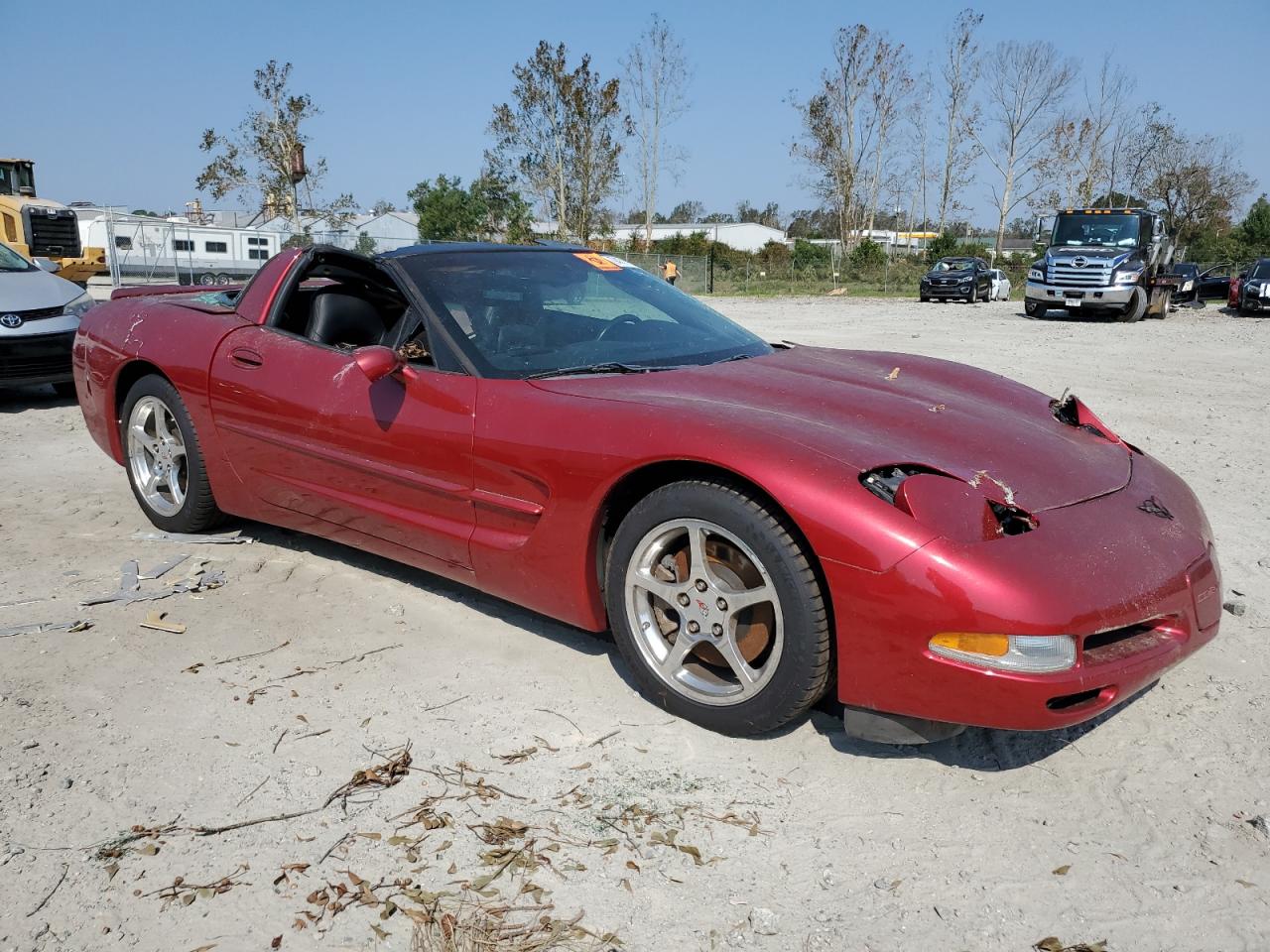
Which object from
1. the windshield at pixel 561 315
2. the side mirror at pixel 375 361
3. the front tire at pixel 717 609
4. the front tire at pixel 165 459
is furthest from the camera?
the front tire at pixel 165 459

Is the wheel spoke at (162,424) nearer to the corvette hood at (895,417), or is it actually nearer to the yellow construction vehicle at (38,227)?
the corvette hood at (895,417)

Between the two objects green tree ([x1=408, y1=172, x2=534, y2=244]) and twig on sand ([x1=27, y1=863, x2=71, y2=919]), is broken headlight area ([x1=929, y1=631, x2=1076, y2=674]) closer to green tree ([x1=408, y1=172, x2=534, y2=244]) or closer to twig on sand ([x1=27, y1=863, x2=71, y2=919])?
twig on sand ([x1=27, y1=863, x2=71, y2=919])

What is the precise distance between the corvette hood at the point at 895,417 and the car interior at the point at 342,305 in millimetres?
1127

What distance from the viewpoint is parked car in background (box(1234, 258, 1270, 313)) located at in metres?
22.2

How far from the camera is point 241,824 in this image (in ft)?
7.89

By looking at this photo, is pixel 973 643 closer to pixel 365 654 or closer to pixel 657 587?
pixel 657 587

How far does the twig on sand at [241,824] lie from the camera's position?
2.37 m

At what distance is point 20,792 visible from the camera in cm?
254

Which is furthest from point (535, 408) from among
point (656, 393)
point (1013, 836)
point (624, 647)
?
point (1013, 836)

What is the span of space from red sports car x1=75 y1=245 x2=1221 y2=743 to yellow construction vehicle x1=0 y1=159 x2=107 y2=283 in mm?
17345

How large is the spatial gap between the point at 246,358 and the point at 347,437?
30.1 inches

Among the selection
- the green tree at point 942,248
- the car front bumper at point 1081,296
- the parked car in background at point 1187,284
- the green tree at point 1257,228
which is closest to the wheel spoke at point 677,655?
the car front bumper at point 1081,296

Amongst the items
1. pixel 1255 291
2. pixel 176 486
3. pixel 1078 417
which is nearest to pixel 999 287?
pixel 1255 291

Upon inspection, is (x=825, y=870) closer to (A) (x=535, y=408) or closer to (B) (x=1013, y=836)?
(B) (x=1013, y=836)
